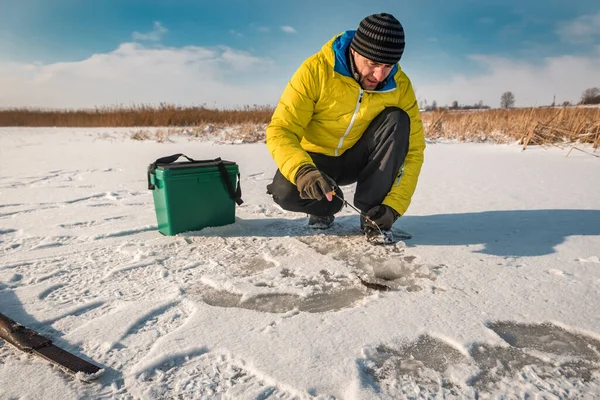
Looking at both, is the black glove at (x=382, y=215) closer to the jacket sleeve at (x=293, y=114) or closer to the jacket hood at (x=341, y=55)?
the jacket sleeve at (x=293, y=114)

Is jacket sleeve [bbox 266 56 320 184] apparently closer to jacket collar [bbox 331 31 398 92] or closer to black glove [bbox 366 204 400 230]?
jacket collar [bbox 331 31 398 92]

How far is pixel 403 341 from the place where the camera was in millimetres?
1144

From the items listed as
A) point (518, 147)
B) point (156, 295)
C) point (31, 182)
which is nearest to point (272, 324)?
point (156, 295)

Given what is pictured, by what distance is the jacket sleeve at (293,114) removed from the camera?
5.90 ft

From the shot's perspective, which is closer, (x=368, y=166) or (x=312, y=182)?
(x=312, y=182)

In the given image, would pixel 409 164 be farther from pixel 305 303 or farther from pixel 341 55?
pixel 305 303

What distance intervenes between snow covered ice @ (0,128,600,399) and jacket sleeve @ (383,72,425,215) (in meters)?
0.23

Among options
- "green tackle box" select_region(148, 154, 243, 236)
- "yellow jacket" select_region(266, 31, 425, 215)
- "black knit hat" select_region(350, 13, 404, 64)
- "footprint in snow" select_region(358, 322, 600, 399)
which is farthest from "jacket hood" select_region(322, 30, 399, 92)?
"footprint in snow" select_region(358, 322, 600, 399)

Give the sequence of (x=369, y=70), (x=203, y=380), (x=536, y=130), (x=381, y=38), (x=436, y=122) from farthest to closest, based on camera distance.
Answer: (x=436, y=122) < (x=536, y=130) < (x=369, y=70) < (x=381, y=38) < (x=203, y=380)

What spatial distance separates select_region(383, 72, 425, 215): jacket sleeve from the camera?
78.0 inches

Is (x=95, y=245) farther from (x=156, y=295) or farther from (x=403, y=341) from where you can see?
(x=403, y=341)

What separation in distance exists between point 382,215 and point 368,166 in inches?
11.7

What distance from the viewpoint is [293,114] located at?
1.85m

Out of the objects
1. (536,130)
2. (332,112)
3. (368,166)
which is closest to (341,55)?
(332,112)
